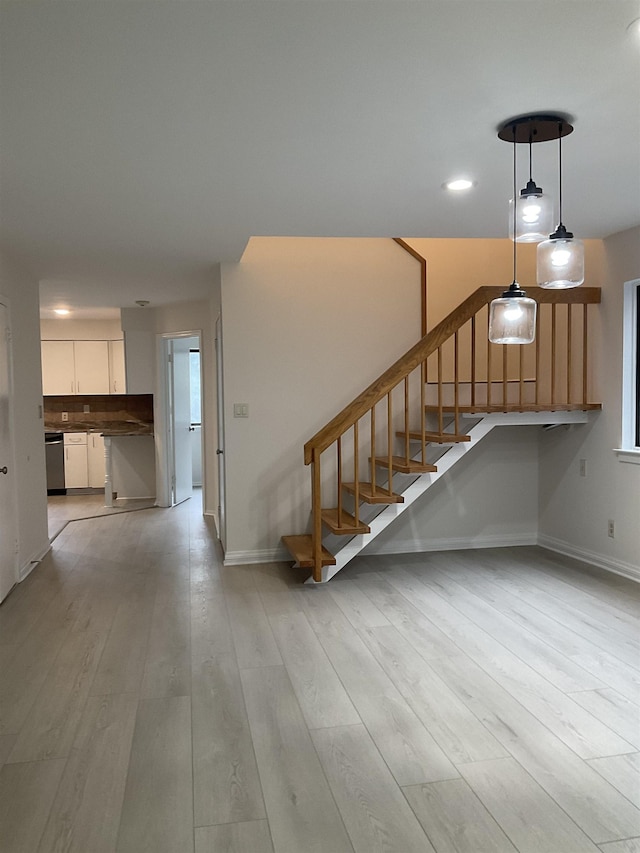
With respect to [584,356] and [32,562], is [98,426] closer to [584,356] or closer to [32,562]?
[32,562]

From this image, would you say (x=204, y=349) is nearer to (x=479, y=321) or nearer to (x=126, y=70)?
(x=479, y=321)

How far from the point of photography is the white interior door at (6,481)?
4.30 metres

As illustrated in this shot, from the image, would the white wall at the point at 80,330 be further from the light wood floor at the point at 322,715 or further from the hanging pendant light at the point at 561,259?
the hanging pendant light at the point at 561,259

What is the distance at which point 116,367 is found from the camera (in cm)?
Answer: 890

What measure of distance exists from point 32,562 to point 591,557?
4.32 meters

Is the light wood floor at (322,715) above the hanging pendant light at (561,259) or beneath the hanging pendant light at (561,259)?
beneath

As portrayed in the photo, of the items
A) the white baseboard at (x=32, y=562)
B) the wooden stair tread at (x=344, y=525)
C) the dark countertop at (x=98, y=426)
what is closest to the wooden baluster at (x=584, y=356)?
the wooden stair tread at (x=344, y=525)

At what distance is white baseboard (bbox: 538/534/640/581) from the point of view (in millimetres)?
4520

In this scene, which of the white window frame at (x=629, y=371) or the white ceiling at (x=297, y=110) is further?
the white window frame at (x=629, y=371)

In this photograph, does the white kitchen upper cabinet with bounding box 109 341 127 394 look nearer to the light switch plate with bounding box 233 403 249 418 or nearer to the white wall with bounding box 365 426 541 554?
the light switch plate with bounding box 233 403 249 418

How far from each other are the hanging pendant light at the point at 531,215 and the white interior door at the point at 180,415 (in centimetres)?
586

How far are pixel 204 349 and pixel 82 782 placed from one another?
5199 mm

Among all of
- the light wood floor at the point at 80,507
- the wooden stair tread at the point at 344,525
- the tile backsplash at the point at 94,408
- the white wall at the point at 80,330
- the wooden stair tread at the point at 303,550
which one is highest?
the white wall at the point at 80,330

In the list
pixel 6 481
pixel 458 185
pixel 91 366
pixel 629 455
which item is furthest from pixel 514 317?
pixel 91 366
